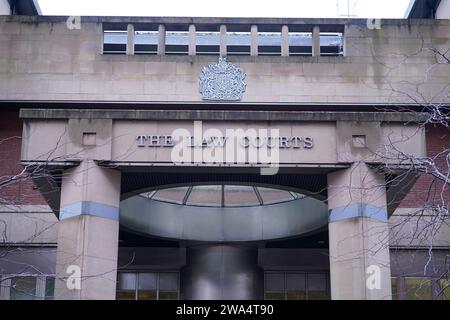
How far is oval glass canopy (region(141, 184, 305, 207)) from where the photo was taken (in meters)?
26.8

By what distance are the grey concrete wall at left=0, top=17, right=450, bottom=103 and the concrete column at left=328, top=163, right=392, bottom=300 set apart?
10781 millimetres

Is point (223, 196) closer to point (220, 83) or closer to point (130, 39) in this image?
point (220, 83)

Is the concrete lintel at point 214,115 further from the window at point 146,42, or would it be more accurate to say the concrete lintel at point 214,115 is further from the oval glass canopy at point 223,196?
the window at point 146,42

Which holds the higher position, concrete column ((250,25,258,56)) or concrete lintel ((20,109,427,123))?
concrete column ((250,25,258,56))

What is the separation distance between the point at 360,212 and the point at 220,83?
11950 mm

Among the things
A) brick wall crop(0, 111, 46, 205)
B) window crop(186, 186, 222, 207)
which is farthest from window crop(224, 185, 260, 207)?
brick wall crop(0, 111, 46, 205)

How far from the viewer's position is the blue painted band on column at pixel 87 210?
16.2 m

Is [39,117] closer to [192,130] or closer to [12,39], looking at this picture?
[192,130]

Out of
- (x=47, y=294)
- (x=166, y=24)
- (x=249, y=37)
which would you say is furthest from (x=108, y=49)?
(x=47, y=294)

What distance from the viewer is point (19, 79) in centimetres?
2709

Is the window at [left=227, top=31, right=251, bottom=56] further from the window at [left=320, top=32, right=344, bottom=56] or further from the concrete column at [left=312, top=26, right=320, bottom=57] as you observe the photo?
the window at [left=320, top=32, right=344, bottom=56]

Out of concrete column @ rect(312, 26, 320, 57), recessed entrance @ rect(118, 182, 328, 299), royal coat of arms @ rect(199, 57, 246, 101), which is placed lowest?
recessed entrance @ rect(118, 182, 328, 299)

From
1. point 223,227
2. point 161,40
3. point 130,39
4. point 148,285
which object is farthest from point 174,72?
point 148,285
